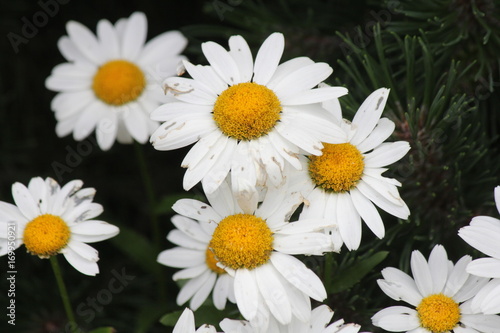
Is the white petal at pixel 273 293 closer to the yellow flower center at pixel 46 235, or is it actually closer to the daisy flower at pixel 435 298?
the daisy flower at pixel 435 298

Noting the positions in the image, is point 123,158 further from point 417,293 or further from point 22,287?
Result: point 417,293

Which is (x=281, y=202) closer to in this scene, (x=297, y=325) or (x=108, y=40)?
(x=297, y=325)

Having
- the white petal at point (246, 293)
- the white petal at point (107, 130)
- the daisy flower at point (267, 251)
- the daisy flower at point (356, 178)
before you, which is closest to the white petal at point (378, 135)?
the daisy flower at point (356, 178)

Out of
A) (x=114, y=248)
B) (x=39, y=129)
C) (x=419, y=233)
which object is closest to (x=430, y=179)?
(x=419, y=233)

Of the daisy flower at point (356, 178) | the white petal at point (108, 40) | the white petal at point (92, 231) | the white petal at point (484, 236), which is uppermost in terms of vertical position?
the white petal at point (108, 40)

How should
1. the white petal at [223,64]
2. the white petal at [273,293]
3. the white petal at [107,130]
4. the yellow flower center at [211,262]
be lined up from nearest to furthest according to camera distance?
the white petal at [273,293], the white petal at [223,64], the yellow flower center at [211,262], the white petal at [107,130]
